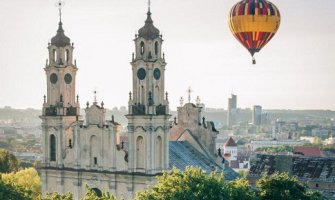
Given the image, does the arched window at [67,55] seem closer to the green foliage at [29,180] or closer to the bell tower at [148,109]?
the bell tower at [148,109]

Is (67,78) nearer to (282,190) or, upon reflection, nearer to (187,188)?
(187,188)

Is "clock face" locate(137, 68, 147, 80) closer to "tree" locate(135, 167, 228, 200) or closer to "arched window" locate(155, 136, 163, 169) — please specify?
"arched window" locate(155, 136, 163, 169)

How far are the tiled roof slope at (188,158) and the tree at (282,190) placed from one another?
36.3 ft

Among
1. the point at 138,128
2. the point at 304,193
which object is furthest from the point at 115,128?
the point at 304,193

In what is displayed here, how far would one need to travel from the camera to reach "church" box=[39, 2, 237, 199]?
80.0m

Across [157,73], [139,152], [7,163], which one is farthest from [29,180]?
[157,73]

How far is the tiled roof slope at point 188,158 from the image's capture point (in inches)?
3359

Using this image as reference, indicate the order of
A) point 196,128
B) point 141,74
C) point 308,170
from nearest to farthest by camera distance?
point 141,74
point 196,128
point 308,170

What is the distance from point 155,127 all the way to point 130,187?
17.1 ft

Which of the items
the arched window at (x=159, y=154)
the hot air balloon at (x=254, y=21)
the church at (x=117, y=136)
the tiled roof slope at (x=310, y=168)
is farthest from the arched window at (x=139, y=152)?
the tiled roof slope at (x=310, y=168)

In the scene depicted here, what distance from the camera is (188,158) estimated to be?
87.4 meters

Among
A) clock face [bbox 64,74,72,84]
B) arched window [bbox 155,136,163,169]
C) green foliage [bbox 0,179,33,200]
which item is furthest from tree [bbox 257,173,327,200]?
clock face [bbox 64,74,72,84]

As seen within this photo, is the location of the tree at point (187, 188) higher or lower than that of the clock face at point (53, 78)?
lower

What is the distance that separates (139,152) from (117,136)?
2.53m
